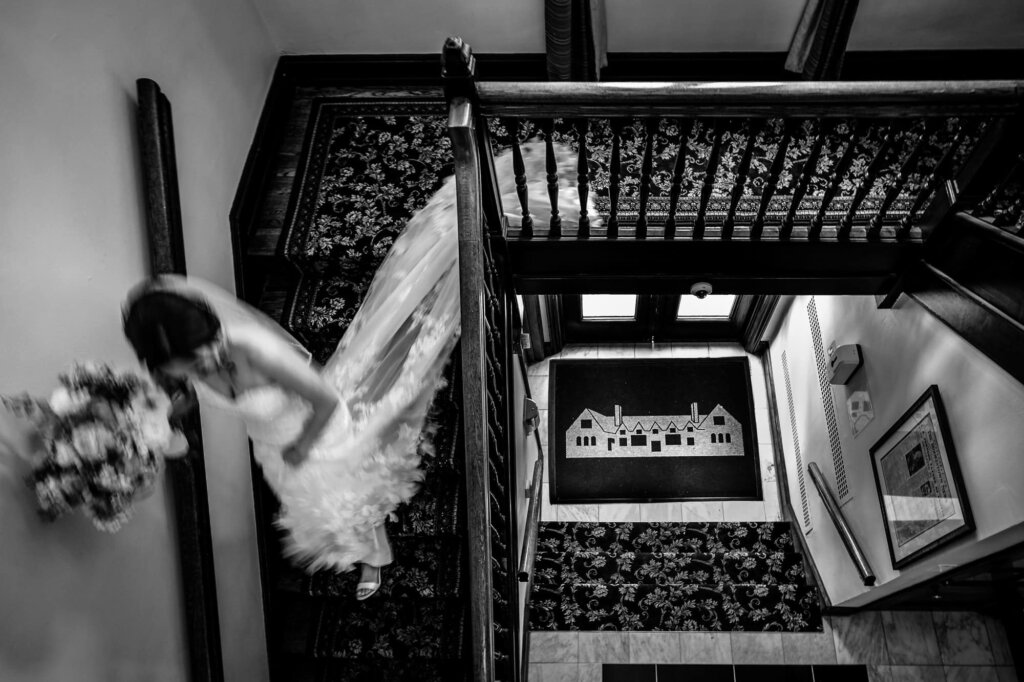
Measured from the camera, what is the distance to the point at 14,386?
2.00m

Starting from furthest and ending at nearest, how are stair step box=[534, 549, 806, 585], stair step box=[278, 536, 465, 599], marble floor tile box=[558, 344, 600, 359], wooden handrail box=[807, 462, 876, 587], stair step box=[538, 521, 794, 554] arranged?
marble floor tile box=[558, 344, 600, 359], stair step box=[538, 521, 794, 554], stair step box=[534, 549, 806, 585], wooden handrail box=[807, 462, 876, 587], stair step box=[278, 536, 465, 599]

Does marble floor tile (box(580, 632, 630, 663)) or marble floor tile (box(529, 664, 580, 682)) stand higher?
marble floor tile (box(580, 632, 630, 663))

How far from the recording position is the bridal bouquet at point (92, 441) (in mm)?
1940

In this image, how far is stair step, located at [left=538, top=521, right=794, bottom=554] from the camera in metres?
5.60

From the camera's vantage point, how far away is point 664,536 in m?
5.70

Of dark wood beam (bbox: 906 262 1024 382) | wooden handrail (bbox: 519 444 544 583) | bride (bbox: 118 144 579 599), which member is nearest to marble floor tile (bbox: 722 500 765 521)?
wooden handrail (bbox: 519 444 544 583)

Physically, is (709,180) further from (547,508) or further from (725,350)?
(725,350)

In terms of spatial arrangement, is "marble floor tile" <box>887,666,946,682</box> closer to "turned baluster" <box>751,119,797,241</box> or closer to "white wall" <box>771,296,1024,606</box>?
"white wall" <box>771,296,1024,606</box>

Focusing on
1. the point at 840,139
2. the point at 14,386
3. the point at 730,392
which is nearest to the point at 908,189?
the point at 840,139

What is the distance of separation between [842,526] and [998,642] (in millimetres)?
1579

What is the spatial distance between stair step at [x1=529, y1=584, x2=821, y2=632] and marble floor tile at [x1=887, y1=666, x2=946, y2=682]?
537 mm

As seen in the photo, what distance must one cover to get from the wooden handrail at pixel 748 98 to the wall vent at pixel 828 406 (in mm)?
3041

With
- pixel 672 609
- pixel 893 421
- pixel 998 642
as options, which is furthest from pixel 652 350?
pixel 998 642

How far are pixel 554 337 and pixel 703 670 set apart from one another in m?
2.98
